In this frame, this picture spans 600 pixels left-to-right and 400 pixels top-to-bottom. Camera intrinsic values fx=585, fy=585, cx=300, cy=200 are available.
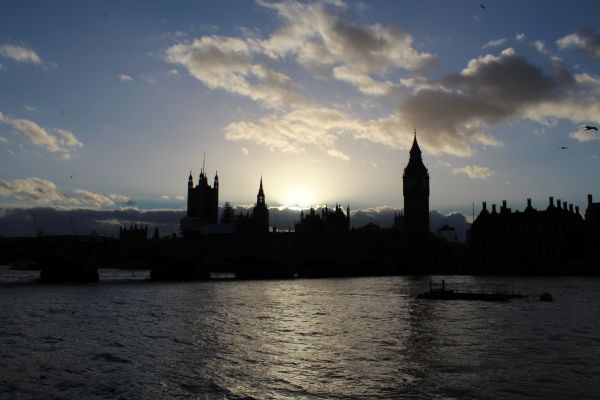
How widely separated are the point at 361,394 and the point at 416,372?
480 cm

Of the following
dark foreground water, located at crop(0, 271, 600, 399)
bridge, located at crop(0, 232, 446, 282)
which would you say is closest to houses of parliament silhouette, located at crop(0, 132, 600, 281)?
bridge, located at crop(0, 232, 446, 282)

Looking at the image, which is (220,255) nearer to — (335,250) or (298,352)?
(335,250)

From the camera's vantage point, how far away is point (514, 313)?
50.1 meters

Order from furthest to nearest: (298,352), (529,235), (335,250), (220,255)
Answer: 1. (529,235)
2. (335,250)
3. (220,255)
4. (298,352)

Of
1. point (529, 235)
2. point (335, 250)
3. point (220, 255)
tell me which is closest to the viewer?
point (220, 255)

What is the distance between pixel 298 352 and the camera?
3106 cm

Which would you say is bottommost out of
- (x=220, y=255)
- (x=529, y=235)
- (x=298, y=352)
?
(x=298, y=352)

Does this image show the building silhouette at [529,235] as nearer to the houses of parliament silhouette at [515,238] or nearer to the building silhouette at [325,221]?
the houses of parliament silhouette at [515,238]

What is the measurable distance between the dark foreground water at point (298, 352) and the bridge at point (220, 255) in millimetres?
38524

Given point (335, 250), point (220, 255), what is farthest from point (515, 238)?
point (220, 255)

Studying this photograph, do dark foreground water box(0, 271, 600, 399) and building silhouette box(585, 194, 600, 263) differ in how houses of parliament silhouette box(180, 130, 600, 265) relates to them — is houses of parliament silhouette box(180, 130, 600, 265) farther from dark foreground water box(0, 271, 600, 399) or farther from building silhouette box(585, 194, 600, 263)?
dark foreground water box(0, 271, 600, 399)

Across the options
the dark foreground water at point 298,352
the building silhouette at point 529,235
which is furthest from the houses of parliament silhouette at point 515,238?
the dark foreground water at point 298,352

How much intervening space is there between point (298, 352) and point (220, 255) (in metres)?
82.1

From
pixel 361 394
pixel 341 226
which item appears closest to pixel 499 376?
pixel 361 394
